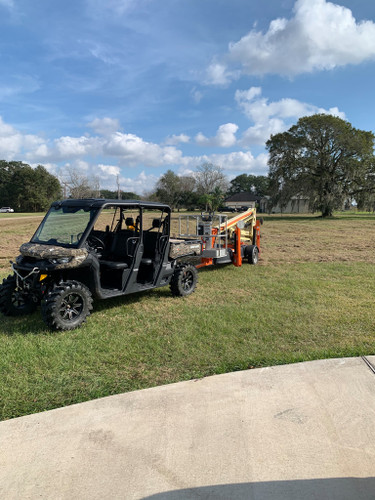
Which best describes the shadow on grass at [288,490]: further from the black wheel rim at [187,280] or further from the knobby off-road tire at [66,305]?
the black wheel rim at [187,280]

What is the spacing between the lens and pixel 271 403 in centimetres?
309

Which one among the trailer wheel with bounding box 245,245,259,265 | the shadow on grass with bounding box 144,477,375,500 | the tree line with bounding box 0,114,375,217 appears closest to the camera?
the shadow on grass with bounding box 144,477,375,500

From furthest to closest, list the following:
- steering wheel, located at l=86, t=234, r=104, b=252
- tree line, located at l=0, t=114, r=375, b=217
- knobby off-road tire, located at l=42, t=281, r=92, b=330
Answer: tree line, located at l=0, t=114, r=375, b=217 < steering wheel, located at l=86, t=234, r=104, b=252 < knobby off-road tire, located at l=42, t=281, r=92, b=330

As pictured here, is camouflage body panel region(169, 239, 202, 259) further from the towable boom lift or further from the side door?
the towable boom lift

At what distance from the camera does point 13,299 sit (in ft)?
17.3

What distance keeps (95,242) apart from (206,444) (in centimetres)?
416

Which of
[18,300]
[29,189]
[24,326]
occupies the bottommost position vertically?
[24,326]

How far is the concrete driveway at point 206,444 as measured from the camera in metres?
2.19

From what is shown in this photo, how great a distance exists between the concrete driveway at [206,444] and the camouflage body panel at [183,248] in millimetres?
3411

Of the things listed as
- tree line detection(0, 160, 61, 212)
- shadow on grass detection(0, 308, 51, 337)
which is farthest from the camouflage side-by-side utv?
tree line detection(0, 160, 61, 212)

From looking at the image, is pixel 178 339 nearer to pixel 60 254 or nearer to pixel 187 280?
pixel 60 254

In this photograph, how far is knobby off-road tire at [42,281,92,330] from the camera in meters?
4.58

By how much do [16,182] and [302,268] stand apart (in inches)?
2690

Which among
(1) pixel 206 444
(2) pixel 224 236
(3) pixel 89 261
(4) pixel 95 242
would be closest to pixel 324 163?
(2) pixel 224 236
